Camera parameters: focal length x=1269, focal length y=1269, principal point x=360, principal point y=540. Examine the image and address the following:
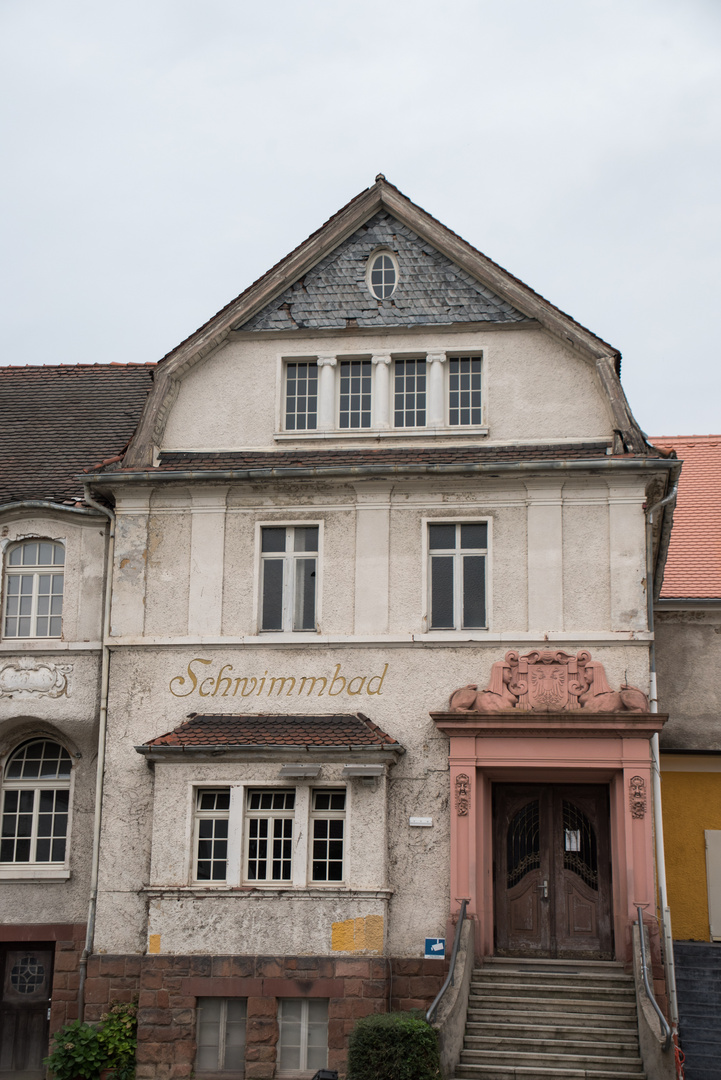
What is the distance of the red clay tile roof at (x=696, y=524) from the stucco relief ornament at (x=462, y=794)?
23.5 ft

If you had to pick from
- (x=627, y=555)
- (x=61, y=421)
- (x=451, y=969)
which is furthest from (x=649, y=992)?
(x=61, y=421)

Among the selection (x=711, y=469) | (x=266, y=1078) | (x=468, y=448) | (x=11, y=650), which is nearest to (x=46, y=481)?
(x=11, y=650)

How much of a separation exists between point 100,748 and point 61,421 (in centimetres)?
737

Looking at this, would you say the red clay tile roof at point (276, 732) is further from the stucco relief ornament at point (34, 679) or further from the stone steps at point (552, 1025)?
the stone steps at point (552, 1025)

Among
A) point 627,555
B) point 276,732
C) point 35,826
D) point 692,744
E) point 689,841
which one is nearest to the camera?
point 276,732

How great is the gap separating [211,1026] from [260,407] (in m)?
9.20

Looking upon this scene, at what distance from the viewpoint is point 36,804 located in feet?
65.2

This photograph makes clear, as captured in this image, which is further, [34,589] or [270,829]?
[34,589]

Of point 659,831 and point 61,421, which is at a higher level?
point 61,421

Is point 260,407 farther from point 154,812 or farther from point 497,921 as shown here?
point 497,921

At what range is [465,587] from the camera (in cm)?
1877

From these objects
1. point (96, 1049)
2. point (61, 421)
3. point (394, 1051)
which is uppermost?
point (61, 421)

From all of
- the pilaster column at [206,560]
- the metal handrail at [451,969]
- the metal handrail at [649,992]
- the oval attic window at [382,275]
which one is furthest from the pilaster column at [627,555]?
the pilaster column at [206,560]

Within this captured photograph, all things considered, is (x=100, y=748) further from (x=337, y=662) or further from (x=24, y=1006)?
(x=24, y=1006)
